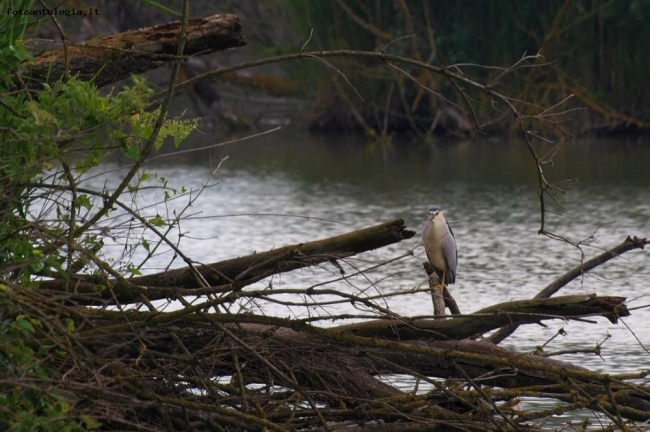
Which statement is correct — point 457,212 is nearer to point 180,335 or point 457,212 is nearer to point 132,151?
point 180,335

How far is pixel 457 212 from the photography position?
1158cm

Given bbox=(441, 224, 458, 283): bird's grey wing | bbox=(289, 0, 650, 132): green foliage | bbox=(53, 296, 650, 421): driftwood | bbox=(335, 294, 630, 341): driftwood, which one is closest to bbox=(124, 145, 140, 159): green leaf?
bbox=(53, 296, 650, 421): driftwood

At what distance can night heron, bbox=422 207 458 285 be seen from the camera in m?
6.08

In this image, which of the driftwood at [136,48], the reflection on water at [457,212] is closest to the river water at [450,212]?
the reflection on water at [457,212]

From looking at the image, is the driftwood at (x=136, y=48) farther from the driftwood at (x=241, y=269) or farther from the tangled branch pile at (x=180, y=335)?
the driftwood at (x=241, y=269)

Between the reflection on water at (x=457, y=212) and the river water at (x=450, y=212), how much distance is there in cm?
2

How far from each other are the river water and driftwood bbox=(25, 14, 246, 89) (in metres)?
0.44

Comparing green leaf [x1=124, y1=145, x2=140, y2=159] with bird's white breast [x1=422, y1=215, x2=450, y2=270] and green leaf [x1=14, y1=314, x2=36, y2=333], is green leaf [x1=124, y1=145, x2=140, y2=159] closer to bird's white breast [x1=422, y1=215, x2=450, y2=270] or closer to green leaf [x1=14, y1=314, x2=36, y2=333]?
green leaf [x1=14, y1=314, x2=36, y2=333]

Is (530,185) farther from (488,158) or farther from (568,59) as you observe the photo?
(568,59)

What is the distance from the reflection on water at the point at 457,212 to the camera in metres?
6.93

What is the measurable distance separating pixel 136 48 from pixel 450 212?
7.74 meters

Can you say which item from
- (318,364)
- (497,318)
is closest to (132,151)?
(318,364)

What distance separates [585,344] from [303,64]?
612 inches

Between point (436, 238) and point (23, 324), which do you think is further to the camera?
point (436, 238)
